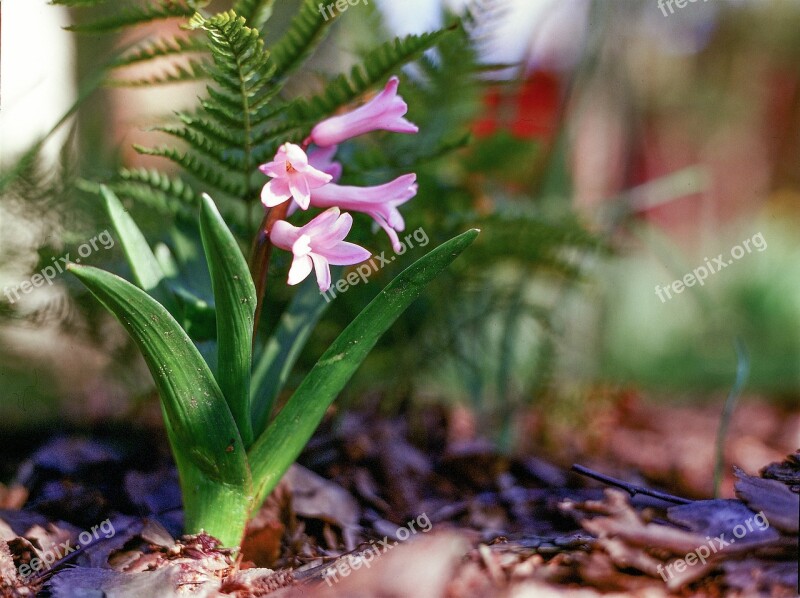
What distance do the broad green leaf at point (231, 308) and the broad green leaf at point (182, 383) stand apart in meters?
0.04

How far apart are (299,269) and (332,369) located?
176 mm

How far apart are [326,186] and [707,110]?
774 cm

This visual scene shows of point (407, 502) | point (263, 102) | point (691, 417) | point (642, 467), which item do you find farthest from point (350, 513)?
point (691, 417)

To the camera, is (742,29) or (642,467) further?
(742,29)

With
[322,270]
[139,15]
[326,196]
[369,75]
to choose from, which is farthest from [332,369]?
[139,15]

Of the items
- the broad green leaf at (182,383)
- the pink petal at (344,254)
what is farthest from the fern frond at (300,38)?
the broad green leaf at (182,383)

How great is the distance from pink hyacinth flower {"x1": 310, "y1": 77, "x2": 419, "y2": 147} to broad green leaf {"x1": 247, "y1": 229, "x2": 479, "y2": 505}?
232mm

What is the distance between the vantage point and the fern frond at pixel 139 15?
3.63ft

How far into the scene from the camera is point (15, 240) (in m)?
1.64

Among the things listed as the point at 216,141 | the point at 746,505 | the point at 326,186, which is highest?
the point at 216,141

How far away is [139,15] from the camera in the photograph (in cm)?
112

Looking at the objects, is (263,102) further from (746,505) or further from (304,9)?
(746,505)

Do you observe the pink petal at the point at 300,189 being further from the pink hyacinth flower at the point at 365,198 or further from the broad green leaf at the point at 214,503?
the broad green leaf at the point at 214,503

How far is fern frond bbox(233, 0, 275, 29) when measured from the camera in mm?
1078
